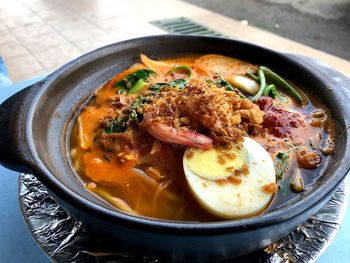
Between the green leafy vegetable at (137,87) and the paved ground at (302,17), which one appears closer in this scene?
the green leafy vegetable at (137,87)

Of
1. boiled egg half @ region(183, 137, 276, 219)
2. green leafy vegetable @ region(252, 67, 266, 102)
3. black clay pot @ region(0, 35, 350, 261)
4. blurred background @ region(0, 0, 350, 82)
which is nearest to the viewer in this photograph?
black clay pot @ region(0, 35, 350, 261)

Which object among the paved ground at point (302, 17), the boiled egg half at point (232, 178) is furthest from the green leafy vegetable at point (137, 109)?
the paved ground at point (302, 17)

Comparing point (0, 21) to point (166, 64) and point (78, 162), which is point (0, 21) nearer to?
Answer: point (166, 64)

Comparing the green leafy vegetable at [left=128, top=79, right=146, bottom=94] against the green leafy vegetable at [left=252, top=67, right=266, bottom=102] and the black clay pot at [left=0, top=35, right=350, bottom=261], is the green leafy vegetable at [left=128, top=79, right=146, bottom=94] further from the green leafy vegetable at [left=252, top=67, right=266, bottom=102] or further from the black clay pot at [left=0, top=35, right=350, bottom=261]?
the green leafy vegetable at [left=252, top=67, right=266, bottom=102]

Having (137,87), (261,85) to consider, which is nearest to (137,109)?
(137,87)

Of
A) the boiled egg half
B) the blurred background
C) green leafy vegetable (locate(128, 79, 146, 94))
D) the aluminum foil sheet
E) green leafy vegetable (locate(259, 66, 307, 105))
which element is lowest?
the blurred background

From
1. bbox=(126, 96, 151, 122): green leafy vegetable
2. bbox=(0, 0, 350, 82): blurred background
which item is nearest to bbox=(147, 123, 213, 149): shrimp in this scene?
bbox=(126, 96, 151, 122): green leafy vegetable

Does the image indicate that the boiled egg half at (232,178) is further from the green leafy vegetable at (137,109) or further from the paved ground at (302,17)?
the paved ground at (302,17)

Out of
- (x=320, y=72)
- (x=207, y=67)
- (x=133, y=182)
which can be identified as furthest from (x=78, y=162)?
(x=320, y=72)

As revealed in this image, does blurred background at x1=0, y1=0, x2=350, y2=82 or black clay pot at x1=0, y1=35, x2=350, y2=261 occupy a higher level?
black clay pot at x1=0, y1=35, x2=350, y2=261
